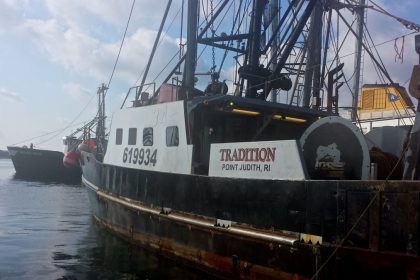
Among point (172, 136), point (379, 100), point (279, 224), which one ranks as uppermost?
point (379, 100)

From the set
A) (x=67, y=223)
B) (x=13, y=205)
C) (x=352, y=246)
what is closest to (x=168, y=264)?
(x=352, y=246)

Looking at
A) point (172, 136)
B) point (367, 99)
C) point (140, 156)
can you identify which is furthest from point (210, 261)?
point (367, 99)

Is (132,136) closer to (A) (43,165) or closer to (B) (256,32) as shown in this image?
(B) (256,32)

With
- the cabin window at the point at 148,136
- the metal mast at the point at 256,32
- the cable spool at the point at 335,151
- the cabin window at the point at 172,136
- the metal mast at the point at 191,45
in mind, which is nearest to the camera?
the cable spool at the point at 335,151

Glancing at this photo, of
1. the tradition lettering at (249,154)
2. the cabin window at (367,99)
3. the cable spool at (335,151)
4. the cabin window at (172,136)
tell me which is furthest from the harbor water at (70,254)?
the cabin window at (367,99)

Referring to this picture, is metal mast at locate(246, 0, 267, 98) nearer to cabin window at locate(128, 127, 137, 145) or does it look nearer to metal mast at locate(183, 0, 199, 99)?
metal mast at locate(183, 0, 199, 99)

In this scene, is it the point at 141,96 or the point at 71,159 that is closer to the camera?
the point at 141,96

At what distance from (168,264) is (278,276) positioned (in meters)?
3.30

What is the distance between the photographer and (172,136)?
33.7ft

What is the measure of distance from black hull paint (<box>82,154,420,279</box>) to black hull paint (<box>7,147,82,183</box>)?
117 feet

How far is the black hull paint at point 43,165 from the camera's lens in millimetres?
44594

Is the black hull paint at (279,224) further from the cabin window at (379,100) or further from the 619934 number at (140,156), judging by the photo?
the cabin window at (379,100)

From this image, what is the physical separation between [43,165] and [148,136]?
3656 centimetres

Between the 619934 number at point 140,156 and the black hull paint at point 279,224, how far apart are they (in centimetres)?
38
